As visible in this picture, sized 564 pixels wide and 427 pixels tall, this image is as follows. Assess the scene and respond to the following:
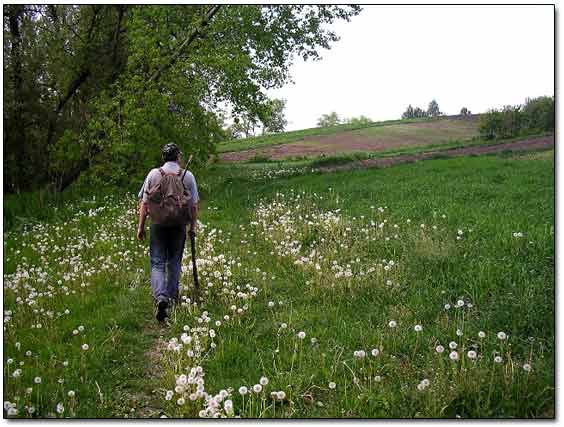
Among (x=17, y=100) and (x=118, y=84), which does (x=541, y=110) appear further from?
(x=17, y=100)

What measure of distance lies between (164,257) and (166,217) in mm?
687

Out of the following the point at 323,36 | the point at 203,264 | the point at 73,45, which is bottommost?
the point at 203,264

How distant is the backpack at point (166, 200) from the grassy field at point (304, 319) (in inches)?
45.2

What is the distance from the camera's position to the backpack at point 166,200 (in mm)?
5812

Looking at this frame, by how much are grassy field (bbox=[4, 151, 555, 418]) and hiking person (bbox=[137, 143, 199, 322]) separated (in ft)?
1.28

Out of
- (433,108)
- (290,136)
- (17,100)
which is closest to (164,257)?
(17,100)

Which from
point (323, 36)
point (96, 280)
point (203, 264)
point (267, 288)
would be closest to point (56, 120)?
point (96, 280)

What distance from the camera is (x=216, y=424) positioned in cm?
346

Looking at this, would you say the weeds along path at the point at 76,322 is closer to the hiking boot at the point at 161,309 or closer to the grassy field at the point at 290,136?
the hiking boot at the point at 161,309

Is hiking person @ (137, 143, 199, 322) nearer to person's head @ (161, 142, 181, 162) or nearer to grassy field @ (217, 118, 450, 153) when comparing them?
person's head @ (161, 142, 181, 162)

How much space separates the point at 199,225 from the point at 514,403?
25.0 ft

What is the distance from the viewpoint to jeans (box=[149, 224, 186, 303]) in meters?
6.07

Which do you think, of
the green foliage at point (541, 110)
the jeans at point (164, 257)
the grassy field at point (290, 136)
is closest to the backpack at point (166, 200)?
the jeans at point (164, 257)

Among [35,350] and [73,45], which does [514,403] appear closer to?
[35,350]
